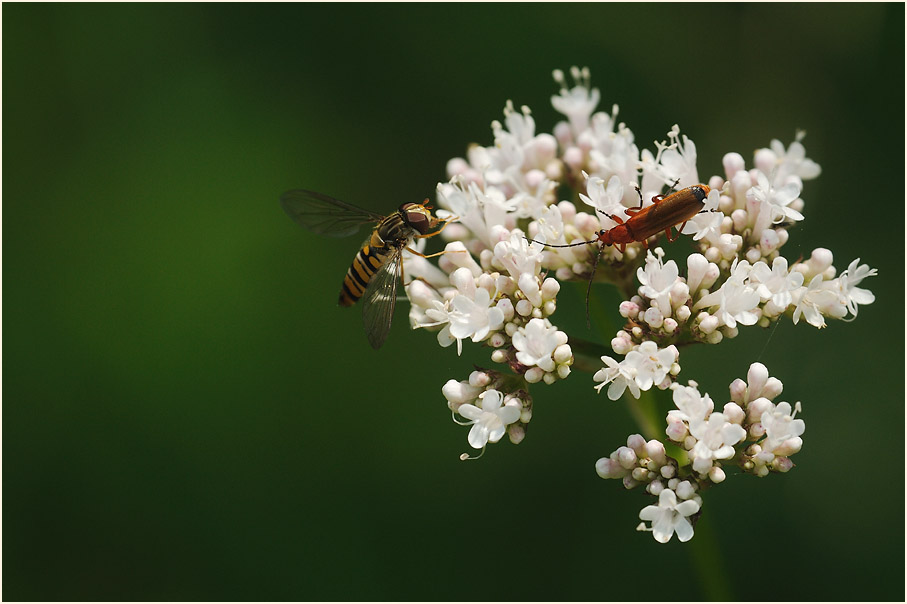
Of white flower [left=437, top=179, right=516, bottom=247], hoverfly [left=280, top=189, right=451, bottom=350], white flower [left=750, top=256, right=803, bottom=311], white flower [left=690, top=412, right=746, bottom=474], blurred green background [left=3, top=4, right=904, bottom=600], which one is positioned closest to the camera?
white flower [left=690, top=412, right=746, bottom=474]

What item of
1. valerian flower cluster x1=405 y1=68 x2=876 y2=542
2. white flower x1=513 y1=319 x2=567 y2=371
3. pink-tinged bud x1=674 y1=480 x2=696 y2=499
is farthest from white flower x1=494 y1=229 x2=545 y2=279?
pink-tinged bud x1=674 y1=480 x2=696 y2=499

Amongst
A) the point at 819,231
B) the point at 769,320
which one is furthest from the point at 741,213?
the point at 819,231

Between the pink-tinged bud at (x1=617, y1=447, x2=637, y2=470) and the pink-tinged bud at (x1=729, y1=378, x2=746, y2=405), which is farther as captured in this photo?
the pink-tinged bud at (x1=729, y1=378, x2=746, y2=405)

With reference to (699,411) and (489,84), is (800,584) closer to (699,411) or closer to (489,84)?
(699,411)

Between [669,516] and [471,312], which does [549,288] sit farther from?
[669,516]

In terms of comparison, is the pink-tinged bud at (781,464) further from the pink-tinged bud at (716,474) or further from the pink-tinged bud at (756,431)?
the pink-tinged bud at (716,474)

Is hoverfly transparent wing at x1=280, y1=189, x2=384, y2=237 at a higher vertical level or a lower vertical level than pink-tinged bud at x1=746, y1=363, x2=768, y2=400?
higher

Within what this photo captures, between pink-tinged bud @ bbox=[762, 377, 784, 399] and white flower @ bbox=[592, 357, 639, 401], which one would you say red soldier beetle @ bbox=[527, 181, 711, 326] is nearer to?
white flower @ bbox=[592, 357, 639, 401]
